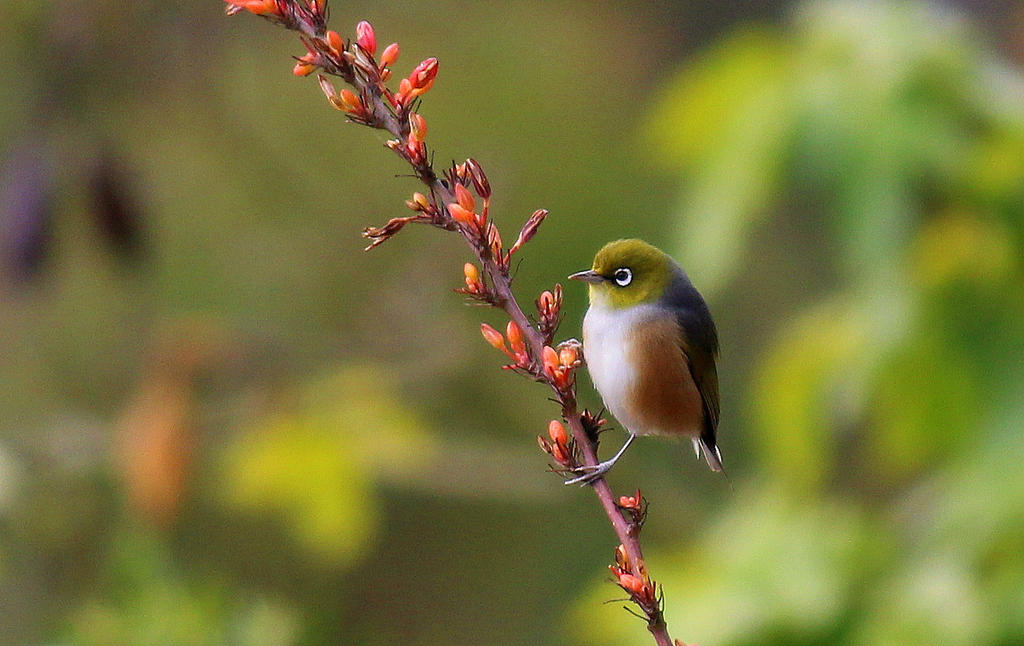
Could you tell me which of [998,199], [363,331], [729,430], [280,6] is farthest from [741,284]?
[280,6]

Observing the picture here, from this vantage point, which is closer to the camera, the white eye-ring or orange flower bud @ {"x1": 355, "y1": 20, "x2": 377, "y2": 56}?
orange flower bud @ {"x1": 355, "y1": 20, "x2": 377, "y2": 56}

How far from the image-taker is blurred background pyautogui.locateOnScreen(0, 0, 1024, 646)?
4.35m

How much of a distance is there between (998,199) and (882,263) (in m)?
0.59

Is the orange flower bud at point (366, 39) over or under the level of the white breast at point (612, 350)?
over

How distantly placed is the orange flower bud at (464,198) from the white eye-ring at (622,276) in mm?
891

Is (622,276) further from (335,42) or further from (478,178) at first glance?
(335,42)

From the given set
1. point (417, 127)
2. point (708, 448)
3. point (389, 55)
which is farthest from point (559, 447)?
point (708, 448)

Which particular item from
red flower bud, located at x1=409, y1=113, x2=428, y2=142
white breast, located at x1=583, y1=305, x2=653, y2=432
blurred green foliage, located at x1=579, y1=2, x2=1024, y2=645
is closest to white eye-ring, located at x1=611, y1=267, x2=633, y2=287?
white breast, located at x1=583, y1=305, x2=653, y2=432

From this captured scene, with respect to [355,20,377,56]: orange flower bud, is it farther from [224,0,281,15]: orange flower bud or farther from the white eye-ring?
the white eye-ring

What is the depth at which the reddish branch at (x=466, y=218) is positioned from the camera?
1.81 meters

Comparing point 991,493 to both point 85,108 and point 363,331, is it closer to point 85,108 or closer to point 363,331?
point 363,331

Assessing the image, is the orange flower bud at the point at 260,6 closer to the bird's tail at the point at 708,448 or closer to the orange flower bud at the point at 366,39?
the orange flower bud at the point at 366,39

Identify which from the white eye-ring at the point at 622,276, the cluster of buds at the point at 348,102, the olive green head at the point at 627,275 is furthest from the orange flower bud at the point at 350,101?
the white eye-ring at the point at 622,276

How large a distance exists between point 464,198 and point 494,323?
5.99 m
